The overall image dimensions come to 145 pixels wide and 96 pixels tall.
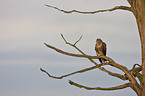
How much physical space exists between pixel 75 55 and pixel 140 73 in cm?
217

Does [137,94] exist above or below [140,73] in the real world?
below

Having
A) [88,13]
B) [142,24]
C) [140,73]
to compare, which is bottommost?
[140,73]

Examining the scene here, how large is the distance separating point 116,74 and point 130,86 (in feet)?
3.08

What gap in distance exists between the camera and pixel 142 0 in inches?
340

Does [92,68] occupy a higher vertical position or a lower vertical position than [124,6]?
lower

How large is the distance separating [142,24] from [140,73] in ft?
5.18

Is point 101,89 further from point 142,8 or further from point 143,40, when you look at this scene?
point 142,8

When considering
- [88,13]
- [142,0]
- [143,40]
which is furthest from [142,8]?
[88,13]

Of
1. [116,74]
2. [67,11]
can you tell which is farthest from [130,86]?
[67,11]

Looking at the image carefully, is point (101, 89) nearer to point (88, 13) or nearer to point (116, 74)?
point (116, 74)

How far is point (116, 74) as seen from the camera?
9.57 m

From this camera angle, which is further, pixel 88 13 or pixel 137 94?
pixel 88 13

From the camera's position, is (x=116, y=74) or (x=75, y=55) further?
(x=116, y=74)

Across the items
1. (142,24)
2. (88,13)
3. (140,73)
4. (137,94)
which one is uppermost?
(88,13)
